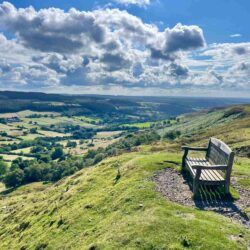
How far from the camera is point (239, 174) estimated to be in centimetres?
2961

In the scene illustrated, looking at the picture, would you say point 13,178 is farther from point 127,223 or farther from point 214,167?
point 127,223

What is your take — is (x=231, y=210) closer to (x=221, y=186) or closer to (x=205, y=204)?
(x=205, y=204)

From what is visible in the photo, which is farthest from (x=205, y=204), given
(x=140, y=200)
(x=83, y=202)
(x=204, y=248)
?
(x=83, y=202)

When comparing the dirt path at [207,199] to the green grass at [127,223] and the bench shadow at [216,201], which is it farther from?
the green grass at [127,223]

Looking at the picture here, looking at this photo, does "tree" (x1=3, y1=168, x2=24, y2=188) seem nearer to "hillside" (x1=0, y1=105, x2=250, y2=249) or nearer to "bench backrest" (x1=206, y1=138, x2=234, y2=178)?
"hillside" (x1=0, y1=105, x2=250, y2=249)

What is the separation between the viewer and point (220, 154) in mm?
28047

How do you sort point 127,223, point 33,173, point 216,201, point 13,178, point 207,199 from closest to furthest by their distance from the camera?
1. point 127,223
2. point 216,201
3. point 207,199
4. point 13,178
5. point 33,173

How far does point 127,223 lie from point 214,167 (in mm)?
8156

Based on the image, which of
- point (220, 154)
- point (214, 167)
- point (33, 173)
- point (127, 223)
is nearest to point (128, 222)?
point (127, 223)

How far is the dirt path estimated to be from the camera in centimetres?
2124

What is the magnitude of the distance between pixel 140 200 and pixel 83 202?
26.8ft

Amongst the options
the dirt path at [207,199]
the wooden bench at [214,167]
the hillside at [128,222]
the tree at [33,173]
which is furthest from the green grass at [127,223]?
the tree at [33,173]

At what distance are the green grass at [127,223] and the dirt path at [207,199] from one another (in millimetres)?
997

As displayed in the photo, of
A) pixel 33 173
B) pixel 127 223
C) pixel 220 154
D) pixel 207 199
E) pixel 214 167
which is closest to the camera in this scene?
pixel 127 223
